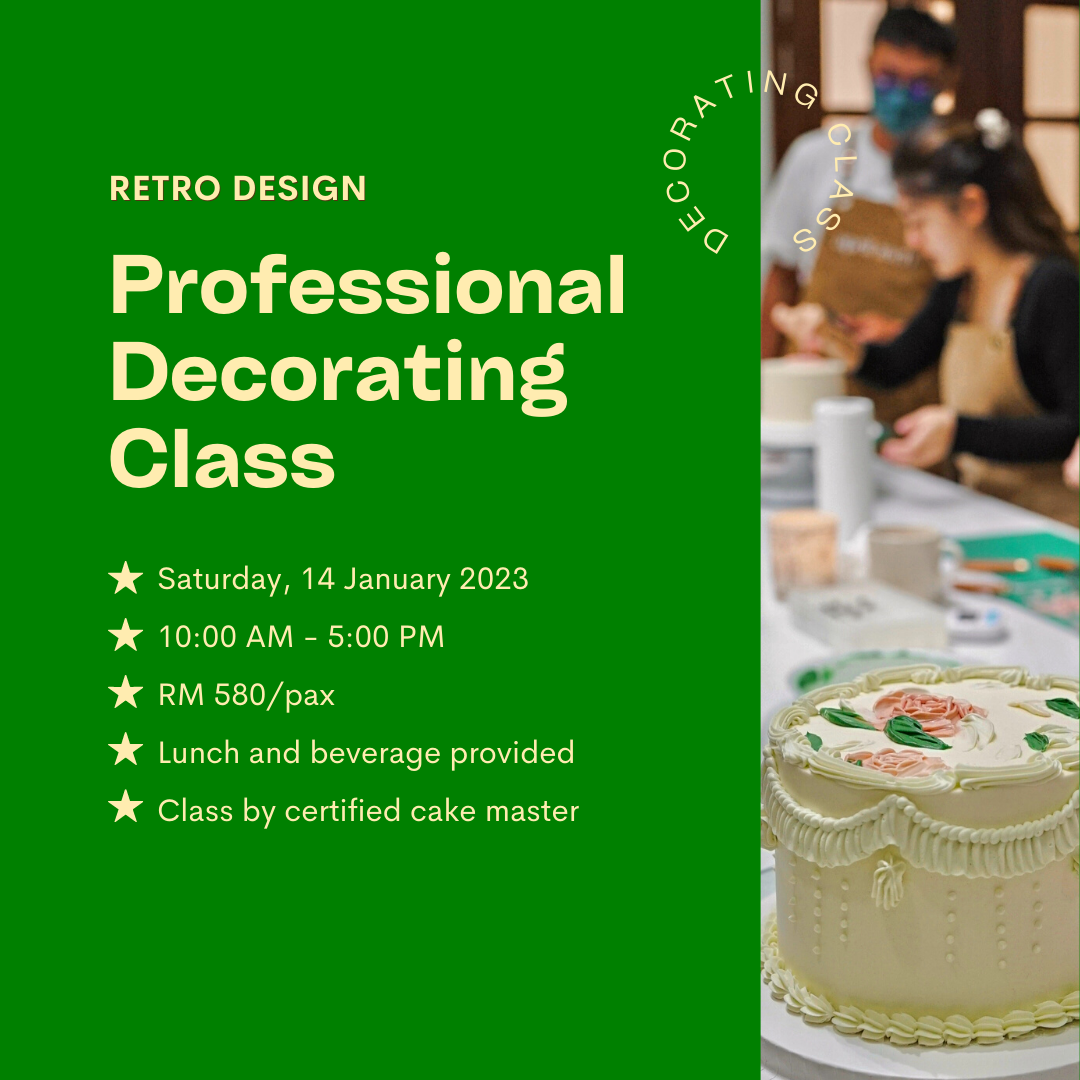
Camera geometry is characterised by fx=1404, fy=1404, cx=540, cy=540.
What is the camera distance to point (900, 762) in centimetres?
84

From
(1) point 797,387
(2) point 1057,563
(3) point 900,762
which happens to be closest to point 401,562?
(3) point 900,762

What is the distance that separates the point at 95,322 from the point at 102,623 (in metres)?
0.15

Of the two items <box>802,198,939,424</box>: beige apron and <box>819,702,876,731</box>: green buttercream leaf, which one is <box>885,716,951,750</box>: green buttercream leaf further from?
<box>802,198,939,424</box>: beige apron

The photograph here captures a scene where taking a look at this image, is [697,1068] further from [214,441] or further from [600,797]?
[214,441]

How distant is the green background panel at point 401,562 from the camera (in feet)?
2.20

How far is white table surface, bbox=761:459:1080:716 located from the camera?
5.48 feet

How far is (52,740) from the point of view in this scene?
699mm

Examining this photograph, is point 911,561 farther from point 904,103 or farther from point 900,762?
point 904,103

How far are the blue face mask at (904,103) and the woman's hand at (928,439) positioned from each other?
0.89 metres

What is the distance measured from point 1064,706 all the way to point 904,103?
8.64 ft

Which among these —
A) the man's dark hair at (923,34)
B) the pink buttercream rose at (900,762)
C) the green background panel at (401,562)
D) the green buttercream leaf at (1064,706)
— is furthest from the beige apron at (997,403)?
the green background panel at (401,562)

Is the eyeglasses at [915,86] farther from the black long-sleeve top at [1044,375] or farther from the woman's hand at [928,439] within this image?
the woman's hand at [928,439]

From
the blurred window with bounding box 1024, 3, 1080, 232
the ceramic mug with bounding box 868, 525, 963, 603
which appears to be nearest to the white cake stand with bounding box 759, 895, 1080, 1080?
the ceramic mug with bounding box 868, 525, 963, 603

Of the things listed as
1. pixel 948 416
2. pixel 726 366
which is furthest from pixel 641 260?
pixel 948 416
